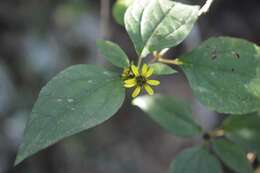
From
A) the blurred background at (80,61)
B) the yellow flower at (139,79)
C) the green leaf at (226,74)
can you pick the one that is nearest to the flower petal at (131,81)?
the yellow flower at (139,79)

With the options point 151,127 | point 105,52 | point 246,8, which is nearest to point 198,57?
point 105,52

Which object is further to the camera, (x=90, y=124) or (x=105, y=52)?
(x=105, y=52)

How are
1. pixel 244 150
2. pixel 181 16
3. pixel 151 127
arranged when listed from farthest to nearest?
1. pixel 151 127
2. pixel 244 150
3. pixel 181 16

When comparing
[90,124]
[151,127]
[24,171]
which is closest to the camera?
[90,124]

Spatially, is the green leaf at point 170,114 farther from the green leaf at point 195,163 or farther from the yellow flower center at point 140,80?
the yellow flower center at point 140,80

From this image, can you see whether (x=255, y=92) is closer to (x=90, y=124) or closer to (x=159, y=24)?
(x=159, y=24)

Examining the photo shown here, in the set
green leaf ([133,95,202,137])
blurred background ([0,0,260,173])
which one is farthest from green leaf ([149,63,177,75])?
blurred background ([0,0,260,173])

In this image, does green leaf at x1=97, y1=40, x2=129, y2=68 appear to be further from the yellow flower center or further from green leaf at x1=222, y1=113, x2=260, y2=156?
green leaf at x1=222, y1=113, x2=260, y2=156
